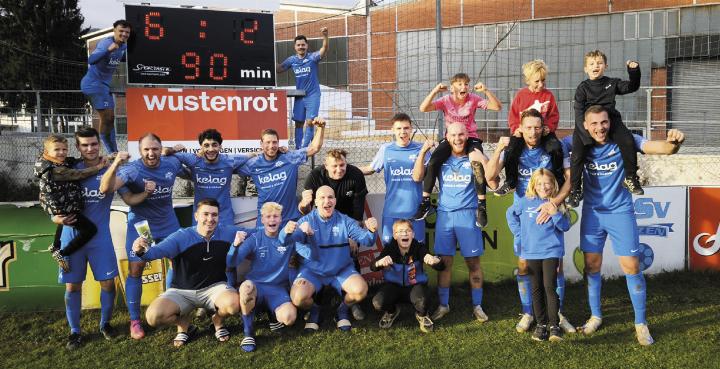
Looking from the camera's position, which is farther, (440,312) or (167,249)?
(440,312)

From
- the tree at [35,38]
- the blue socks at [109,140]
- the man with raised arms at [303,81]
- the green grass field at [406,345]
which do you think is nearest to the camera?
the green grass field at [406,345]

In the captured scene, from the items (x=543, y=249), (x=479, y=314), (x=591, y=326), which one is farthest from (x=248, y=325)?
(x=591, y=326)

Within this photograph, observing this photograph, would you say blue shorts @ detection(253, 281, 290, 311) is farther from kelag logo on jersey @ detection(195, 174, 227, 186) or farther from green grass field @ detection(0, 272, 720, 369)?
kelag logo on jersey @ detection(195, 174, 227, 186)

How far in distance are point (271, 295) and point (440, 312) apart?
1.66 meters

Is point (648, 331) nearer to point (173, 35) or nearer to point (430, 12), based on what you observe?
point (173, 35)

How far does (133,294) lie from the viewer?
5340 millimetres

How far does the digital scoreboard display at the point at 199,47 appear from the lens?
8.46 m

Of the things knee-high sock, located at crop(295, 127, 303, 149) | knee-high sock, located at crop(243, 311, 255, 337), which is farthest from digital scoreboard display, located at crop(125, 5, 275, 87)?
knee-high sock, located at crop(243, 311, 255, 337)

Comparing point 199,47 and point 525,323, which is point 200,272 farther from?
point 199,47

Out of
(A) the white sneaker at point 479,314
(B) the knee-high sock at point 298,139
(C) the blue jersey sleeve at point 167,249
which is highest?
(B) the knee-high sock at point 298,139

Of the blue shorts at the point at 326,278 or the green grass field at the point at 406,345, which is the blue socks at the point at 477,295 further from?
the blue shorts at the point at 326,278

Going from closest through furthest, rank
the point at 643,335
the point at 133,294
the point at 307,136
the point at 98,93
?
the point at 643,335
the point at 133,294
the point at 98,93
the point at 307,136

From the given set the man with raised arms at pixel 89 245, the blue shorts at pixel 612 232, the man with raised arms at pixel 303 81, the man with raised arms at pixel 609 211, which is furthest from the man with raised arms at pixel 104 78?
the blue shorts at pixel 612 232

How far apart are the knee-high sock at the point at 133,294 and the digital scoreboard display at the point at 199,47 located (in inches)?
164
